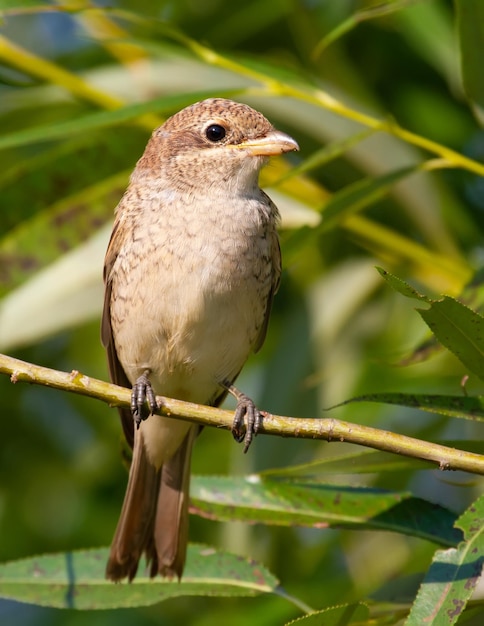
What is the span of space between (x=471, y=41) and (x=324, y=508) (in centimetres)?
165

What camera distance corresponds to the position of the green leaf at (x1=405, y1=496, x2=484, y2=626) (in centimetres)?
282

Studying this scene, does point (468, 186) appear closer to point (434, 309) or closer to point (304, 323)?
point (304, 323)

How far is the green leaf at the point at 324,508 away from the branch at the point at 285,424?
0.63 meters

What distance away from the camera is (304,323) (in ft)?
16.5

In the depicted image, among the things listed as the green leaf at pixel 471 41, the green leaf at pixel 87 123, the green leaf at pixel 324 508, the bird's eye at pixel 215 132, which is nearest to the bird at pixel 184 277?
the bird's eye at pixel 215 132

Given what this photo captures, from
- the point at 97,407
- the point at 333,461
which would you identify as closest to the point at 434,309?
the point at 333,461

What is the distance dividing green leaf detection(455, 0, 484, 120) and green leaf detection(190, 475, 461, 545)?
4.70 feet

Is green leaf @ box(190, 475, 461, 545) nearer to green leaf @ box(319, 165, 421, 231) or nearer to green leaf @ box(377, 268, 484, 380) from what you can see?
green leaf @ box(377, 268, 484, 380)

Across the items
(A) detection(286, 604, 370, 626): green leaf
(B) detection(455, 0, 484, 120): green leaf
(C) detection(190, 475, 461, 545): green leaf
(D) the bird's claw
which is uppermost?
(B) detection(455, 0, 484, 120): green leaf

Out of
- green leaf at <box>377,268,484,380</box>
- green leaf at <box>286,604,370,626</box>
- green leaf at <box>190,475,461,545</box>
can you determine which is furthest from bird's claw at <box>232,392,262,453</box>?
green leaf at <box>377,268,484,380</box>

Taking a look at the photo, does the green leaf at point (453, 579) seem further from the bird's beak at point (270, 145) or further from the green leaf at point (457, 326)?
the bird's beak at point (270, 145)

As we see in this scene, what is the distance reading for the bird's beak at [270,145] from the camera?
162 inches

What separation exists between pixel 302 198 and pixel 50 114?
1.31 meters

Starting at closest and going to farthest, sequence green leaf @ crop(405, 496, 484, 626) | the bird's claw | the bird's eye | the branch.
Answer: the branch
green leaf @ crop(405, 496, 484, 626)
the bird's claw
the bird's eye
